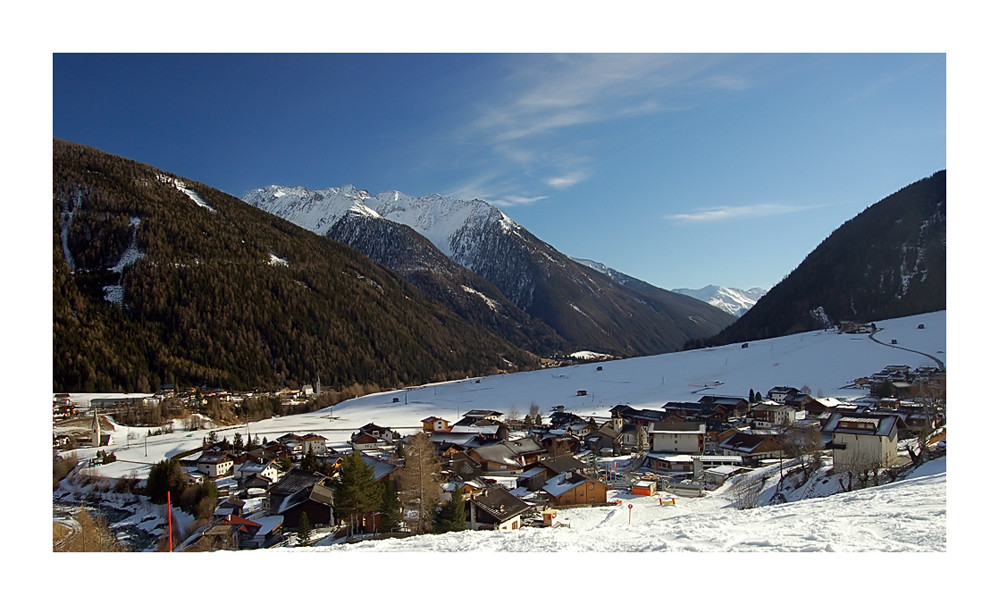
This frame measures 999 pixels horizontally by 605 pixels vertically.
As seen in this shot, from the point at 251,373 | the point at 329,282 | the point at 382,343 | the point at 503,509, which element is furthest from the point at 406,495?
the point at 329,282

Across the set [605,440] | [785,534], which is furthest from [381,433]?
[785,534]

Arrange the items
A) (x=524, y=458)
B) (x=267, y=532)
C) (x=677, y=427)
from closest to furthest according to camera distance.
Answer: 1. (x=267, y=532)
2. (x=524, y=458)
3. (x=677, y=427)

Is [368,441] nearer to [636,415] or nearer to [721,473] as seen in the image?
[636,415]

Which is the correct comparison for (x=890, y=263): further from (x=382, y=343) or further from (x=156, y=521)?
(x=156, y=521)

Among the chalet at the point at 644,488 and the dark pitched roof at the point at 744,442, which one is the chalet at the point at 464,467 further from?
the dark pitched roof at the point at 744,442

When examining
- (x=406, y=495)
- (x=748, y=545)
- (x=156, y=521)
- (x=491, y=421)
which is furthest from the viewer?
(x=491, y=421)

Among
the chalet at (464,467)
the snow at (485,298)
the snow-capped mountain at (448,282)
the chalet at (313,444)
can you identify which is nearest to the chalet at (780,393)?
the chalet at (464,467)
